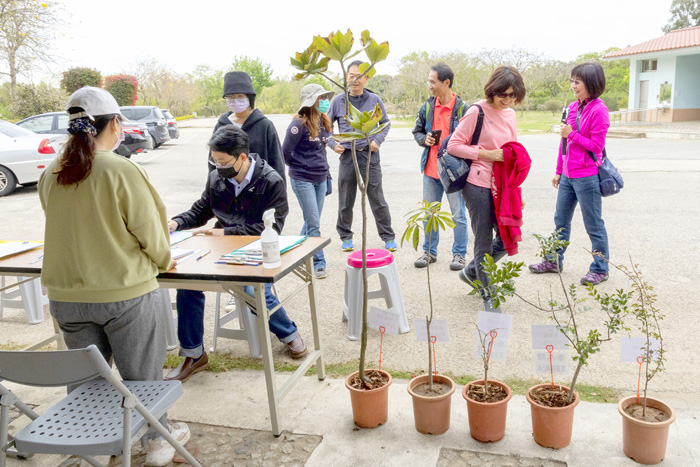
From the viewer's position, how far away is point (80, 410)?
223 cm

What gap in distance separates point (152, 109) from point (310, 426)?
17392 mm

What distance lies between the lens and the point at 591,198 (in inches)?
170

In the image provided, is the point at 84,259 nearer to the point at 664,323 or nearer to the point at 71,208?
the point at 71,208

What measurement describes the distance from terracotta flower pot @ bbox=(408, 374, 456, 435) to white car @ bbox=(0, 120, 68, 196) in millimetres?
9714

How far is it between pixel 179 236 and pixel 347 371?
133 cm

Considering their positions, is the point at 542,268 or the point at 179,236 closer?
the point at 179,236

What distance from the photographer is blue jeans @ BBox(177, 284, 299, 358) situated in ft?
10.9

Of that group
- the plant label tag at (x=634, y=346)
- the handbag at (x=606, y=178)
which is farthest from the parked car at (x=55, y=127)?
the plant label tag at (x=634, y=346)

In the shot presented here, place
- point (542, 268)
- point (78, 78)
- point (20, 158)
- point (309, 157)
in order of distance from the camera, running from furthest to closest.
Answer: point (78, 78), point (20, 158), point (309, 157), point (542, 268)

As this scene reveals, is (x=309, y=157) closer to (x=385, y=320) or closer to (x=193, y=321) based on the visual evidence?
(x=193, y=321)

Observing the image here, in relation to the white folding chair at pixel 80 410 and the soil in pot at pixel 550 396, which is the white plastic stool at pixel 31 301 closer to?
the white folding chair at pixel 80 410

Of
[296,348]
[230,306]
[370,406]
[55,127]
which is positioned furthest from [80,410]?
[55,127]

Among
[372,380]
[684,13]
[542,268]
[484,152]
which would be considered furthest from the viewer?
[684,13]

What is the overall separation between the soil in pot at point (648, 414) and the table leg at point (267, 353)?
1608mm
